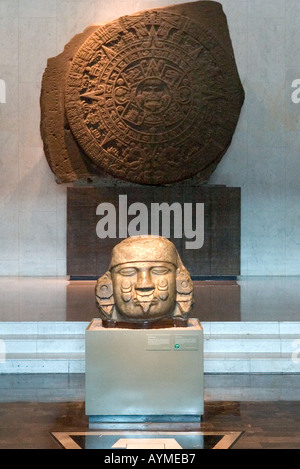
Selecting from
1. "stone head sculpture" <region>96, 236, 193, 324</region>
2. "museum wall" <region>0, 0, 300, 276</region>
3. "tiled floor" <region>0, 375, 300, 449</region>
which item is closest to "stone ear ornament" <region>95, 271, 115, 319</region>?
"stone head sculpture" <region>96, 236, 193, 324</region>

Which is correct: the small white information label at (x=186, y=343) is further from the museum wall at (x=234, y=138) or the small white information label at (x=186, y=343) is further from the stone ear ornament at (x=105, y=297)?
the museum wall at (x=234, y=138)

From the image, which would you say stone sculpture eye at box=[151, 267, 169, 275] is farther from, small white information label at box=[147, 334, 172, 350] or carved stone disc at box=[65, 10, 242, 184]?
carved stone disc at box=[65, 10, 242, 184]

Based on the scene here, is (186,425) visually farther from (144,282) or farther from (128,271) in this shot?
(128,271)

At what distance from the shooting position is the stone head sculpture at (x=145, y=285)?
389cm

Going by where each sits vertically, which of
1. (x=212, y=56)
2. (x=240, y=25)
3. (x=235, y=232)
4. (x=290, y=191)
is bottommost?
(x=235, y=232)

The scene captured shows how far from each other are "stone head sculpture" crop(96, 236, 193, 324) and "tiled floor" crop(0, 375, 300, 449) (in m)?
0.67

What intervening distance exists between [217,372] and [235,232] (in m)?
3.27

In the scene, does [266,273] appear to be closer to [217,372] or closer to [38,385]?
[217,372]

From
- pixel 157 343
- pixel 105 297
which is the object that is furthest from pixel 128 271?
pixel 157 343

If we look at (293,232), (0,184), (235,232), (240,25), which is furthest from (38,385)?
(240,25)

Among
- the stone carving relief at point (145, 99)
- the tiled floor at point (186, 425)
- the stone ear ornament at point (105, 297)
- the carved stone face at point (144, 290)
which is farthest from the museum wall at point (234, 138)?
the carved stone face at point (144, 290)

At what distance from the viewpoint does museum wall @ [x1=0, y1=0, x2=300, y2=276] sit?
8.94 meters

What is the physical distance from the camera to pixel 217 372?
4.81 metres

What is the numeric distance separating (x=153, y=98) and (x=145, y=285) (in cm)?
452
